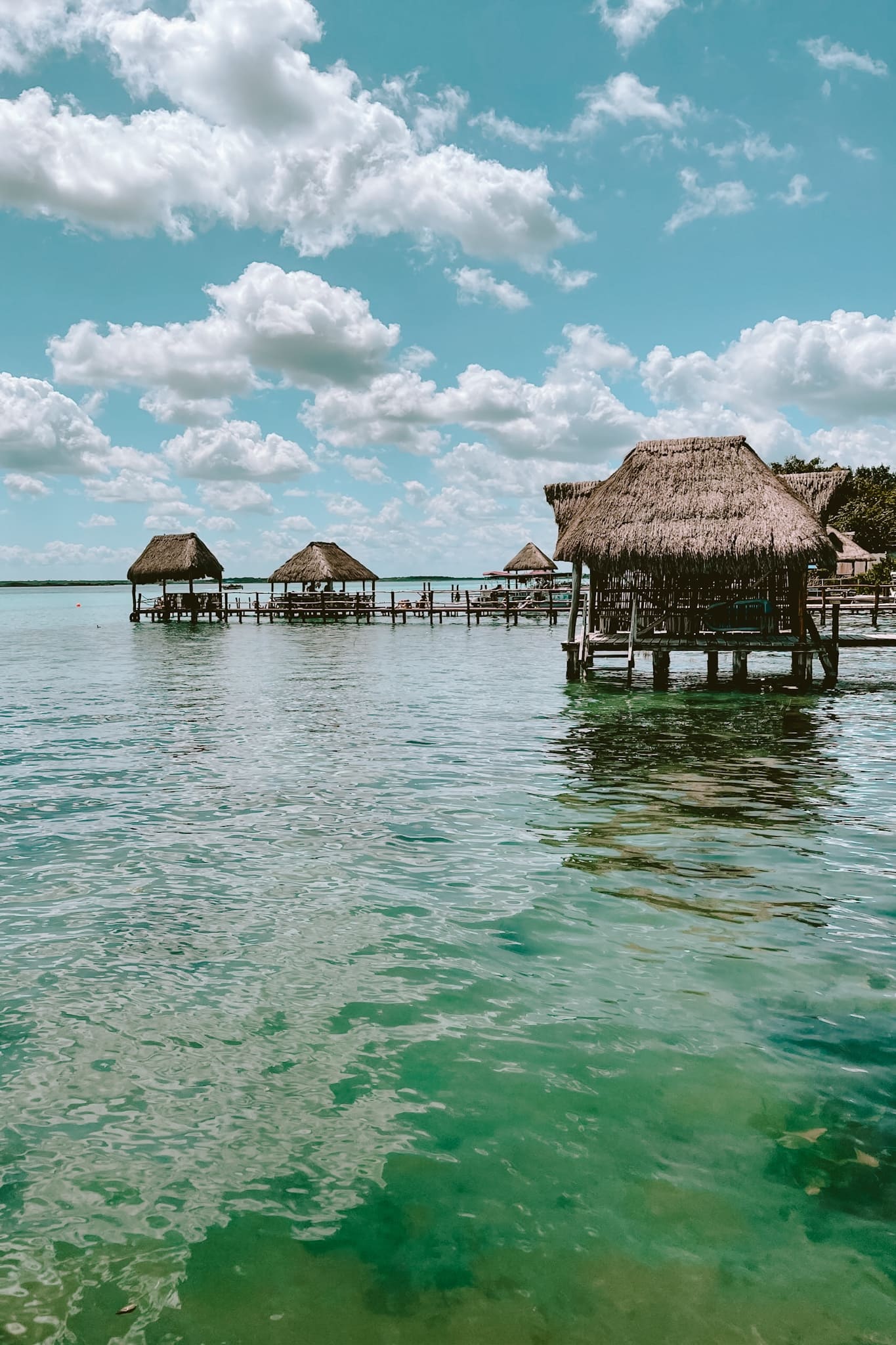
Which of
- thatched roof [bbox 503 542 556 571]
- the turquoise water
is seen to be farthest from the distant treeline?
the turquoise water

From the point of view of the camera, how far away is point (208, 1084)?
4219 mm

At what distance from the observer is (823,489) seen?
2688cm

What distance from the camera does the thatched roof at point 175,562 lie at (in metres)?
53.8

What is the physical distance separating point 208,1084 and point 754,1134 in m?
2.43

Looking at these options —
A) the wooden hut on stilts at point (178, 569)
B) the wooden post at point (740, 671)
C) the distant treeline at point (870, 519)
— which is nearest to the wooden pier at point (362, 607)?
the wooden hut on stilts at point (178, 569)

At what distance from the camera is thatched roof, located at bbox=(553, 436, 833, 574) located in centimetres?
1795

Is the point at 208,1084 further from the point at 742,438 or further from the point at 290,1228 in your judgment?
the point at 742,438

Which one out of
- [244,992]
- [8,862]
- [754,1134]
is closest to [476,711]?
[8,862]

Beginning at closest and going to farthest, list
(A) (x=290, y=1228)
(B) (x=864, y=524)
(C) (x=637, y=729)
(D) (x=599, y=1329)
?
(D) (x=599, y=1329)
(A) (x=290, y=1228)
(C) (x=637, y=729)
(B) (x=864, y=524)

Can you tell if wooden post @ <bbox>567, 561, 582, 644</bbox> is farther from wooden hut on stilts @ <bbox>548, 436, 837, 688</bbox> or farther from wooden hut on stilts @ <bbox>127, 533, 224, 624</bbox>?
wooden hut on stilts @ <bbox>127, 533, 224, 624</bbox>

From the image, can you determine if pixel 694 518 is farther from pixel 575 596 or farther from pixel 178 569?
pixel 178 569

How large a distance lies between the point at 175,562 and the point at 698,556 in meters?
41.9

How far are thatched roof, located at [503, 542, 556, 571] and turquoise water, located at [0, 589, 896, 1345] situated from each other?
44.6 m

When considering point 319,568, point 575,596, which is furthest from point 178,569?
point 575,596
